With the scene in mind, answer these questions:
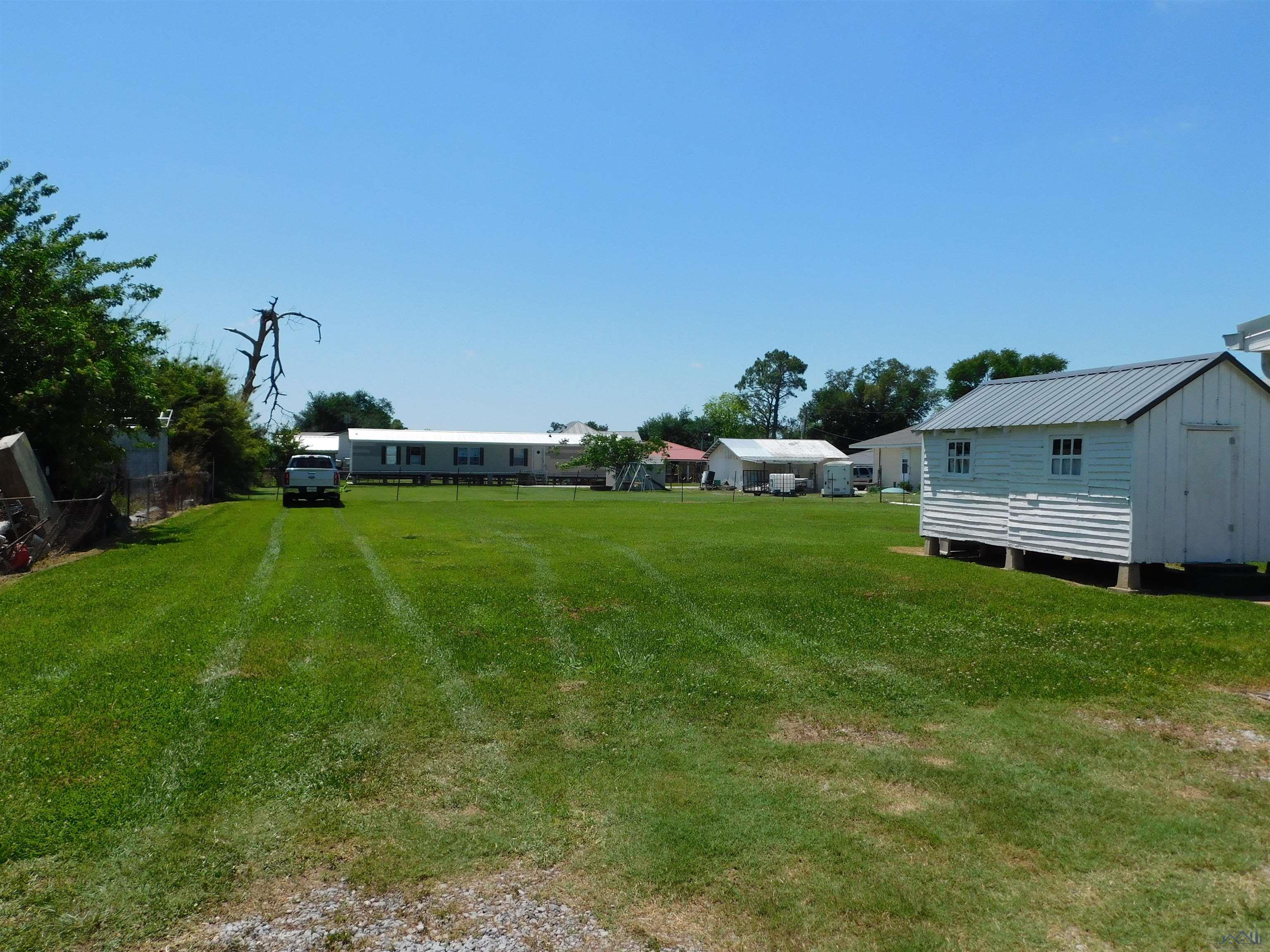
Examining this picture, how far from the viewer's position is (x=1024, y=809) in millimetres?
5445

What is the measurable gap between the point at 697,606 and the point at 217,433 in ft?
105

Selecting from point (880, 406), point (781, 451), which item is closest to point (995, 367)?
point (880, 406)

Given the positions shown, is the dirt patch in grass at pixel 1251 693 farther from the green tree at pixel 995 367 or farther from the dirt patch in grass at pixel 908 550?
the green tree at pixel 995 367

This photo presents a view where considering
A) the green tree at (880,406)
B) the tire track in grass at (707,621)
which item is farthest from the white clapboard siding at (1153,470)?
the green tree at (880,406)

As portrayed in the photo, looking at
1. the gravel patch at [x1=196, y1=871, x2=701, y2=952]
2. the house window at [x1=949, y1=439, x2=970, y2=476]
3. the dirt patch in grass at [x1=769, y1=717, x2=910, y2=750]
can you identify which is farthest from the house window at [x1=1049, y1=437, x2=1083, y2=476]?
the gravel patch at [x1=196, y1=871, x2=701, y2=952]

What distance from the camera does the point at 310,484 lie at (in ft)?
104

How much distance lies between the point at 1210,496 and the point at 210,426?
35.5 metres

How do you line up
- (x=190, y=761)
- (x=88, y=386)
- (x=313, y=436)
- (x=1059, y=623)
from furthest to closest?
(x=313, y=436) → (x=88, y=386) → (x=1059, y=623) → (x=190, y=761)

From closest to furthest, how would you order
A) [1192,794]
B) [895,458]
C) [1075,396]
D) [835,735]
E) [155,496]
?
1. [1192,794]
2. [835,735]
3. [1075,396]
4. [155,496]
5. [895,458]

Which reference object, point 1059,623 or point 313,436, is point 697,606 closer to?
point 1059,623

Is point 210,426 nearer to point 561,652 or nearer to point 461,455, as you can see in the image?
point 461,455

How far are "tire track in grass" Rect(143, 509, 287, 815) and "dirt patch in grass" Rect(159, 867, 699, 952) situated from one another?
1.33 meters

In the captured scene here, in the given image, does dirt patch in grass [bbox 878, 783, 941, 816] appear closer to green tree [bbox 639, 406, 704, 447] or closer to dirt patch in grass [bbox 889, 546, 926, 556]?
dirt patch in grass [bbox 889, 546, 926, 556]

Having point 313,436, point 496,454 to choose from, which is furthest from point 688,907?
point 313,436
